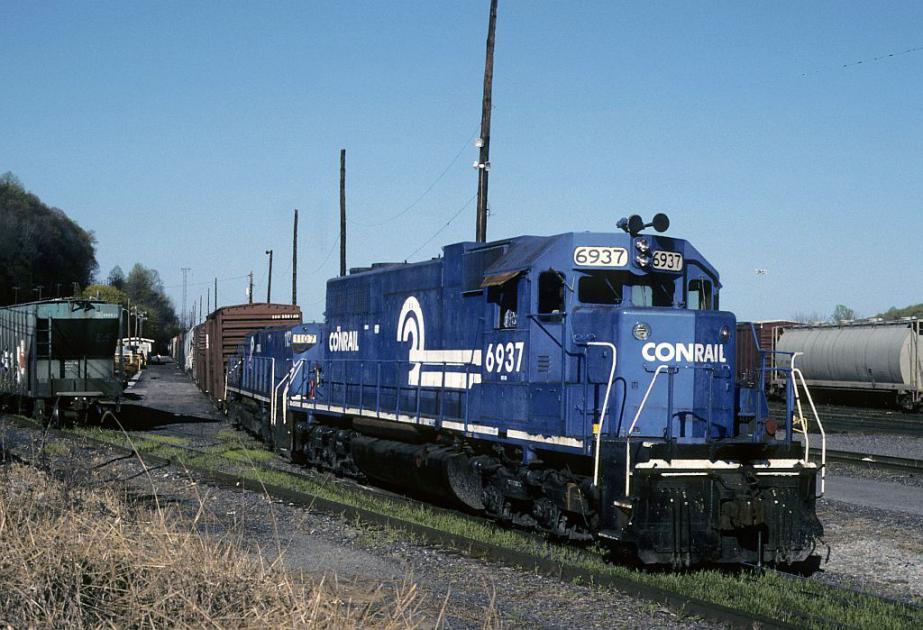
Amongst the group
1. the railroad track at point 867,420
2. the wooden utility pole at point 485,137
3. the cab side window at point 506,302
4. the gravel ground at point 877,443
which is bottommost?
the gravel ground at point 877,443

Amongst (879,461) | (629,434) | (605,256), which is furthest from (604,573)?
(879,461)

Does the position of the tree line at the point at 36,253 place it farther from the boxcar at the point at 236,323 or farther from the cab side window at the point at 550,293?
the cab side window at the point at 550,293

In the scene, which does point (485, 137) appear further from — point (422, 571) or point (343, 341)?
point (422, 571)

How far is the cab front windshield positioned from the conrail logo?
66cm

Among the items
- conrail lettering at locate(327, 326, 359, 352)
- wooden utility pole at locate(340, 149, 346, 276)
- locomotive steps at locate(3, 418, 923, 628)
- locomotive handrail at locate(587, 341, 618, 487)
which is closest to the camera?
locomotive steps at locate(3, 418, 923, 628)

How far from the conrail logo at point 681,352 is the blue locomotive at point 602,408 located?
1 centimetres

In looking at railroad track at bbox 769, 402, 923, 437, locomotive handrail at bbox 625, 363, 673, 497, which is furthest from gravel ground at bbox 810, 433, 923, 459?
locomotive handrail at bbox 625, 363, 673, 497

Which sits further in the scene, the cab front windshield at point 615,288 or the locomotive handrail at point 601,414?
the cab front windshield at point 615,288

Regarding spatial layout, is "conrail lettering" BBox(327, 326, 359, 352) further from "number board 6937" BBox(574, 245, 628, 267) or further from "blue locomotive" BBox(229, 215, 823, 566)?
"number board 6937" BBox(574, 245, 628, 267)

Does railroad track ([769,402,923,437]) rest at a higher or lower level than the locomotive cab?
lower

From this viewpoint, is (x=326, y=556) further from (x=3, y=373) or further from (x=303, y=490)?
(x=3, y=373)

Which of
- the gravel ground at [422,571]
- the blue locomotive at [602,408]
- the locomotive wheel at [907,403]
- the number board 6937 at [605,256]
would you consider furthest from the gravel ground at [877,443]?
the gravel ground at [422,571]

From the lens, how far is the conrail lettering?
1653 cm

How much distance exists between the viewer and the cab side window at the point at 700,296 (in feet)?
35.2
